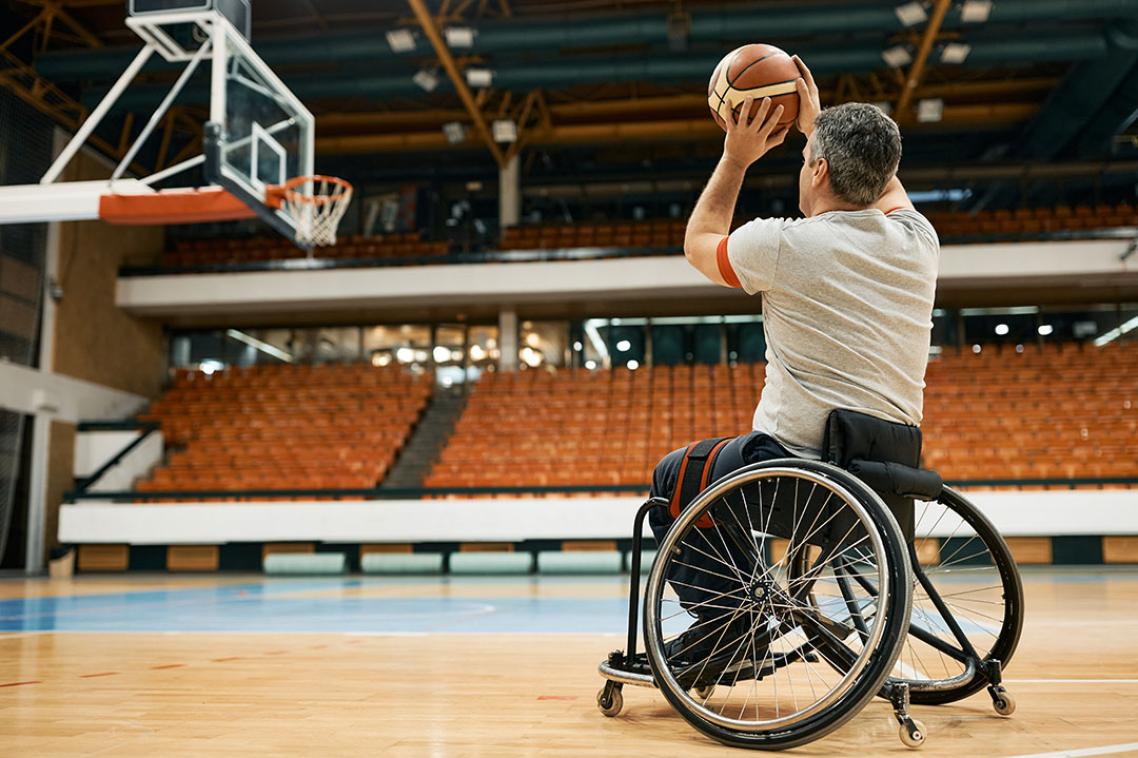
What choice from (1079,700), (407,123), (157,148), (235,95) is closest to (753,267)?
(1079,700)

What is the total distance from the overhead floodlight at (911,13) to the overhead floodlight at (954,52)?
1.07m

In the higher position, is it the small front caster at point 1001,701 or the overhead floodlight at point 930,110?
the overhead floodlight at point 930,110

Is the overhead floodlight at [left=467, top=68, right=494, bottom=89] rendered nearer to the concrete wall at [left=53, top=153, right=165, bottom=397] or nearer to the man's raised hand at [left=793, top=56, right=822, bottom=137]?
the concrete wall at [left=53, top=153, right=165, bottom=397]

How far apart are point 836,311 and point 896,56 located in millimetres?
11647

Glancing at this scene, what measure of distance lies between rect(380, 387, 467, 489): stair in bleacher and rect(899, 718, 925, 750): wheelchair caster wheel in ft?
35.3

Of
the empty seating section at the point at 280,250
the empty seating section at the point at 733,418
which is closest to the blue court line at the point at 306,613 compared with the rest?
the empty seating section at the point at 733,418

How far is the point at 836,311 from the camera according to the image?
5.95 feet

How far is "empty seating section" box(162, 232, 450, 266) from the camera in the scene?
1595 centimetres

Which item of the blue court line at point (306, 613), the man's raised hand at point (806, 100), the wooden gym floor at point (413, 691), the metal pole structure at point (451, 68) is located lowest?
the blue court line at point (306, 613)

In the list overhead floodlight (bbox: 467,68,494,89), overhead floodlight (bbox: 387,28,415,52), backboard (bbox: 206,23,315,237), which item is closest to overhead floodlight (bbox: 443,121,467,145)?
overhead floodlight (bbox: 467,68,494,89)

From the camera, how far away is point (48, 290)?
13531mm

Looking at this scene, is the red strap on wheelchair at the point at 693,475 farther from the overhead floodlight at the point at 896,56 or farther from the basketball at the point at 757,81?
the overhead floodlight at the point at 896,56

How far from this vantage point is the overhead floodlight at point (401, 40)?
465 inches

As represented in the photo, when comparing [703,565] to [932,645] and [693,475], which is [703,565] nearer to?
[693,475]
